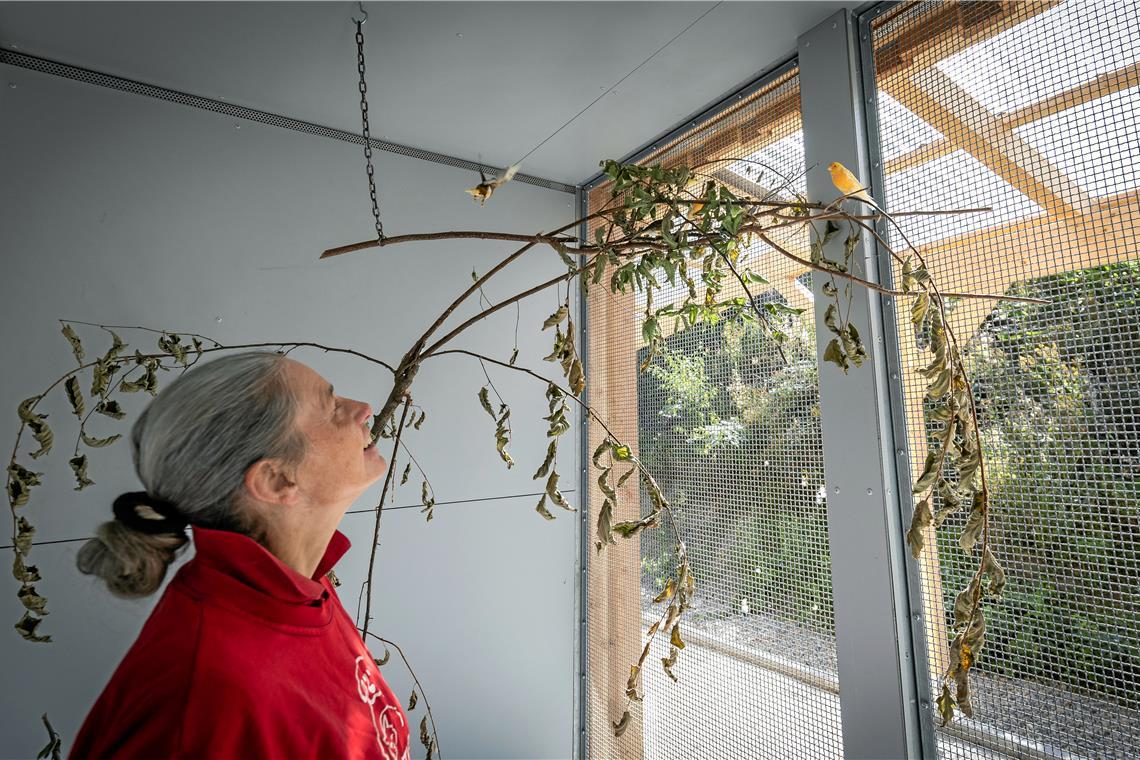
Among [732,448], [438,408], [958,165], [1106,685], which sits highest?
[958,165]

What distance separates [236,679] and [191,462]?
337mm

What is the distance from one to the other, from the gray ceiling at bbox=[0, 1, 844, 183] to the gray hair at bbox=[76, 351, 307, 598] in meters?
1.04

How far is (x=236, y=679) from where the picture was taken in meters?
0.72

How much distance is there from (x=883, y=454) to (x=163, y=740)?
1344 mm

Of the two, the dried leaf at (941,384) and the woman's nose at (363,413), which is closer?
the dried leaf at (941,384)

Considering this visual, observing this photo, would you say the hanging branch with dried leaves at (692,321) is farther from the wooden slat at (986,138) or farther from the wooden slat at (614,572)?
the wooden slat at (614,572)

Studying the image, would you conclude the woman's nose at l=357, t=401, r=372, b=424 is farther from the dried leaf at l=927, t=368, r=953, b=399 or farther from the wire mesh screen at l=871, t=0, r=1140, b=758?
the wire mesh screen at l=871, t=0, r=1140, b=758

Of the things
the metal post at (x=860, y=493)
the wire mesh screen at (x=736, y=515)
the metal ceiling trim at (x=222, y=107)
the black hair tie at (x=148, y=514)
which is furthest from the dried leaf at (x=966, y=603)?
the metal ceiling trim at (x=222, y=107)

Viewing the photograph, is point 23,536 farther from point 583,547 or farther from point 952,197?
point 952,197

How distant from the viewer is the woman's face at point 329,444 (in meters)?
0.99

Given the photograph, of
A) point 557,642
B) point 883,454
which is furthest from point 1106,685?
point 557,642

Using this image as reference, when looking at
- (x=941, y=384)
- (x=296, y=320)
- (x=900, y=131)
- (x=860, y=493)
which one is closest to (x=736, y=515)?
(x=860, y=493)

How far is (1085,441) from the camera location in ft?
3.51

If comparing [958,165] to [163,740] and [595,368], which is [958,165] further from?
[163,740]
